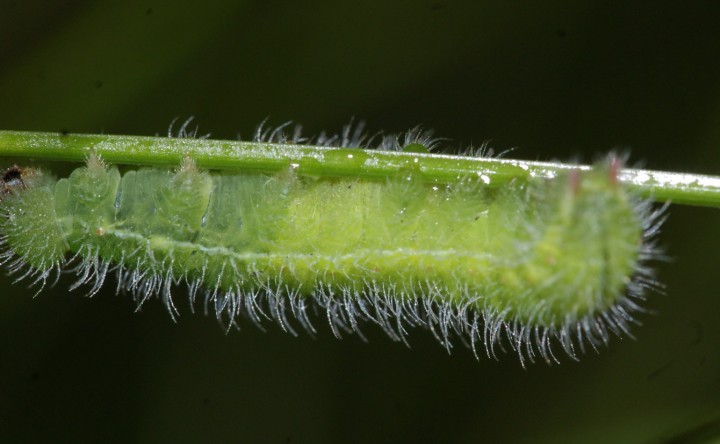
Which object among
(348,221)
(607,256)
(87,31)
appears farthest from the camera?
(87,31)

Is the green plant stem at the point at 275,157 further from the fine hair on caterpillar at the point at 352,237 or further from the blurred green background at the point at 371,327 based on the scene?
the blurred green background at the point at 371,327

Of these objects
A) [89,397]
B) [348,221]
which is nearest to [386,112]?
[348,221]

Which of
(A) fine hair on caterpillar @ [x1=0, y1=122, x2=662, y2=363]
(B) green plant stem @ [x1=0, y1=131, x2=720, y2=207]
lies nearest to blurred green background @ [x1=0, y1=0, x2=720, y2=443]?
(A) fine hair on caterpillar @ [x1=0, y1=122, x2=662, y2=363]

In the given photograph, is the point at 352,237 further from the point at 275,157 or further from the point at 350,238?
the point at 275,157

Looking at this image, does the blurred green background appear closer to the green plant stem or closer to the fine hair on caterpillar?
the fine hair on caterpillar

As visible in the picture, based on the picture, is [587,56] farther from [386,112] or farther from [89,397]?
[89,397]

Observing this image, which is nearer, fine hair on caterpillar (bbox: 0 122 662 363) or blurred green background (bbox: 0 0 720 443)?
fine hair on caterpillar (bbox: 0 122 662 363)
